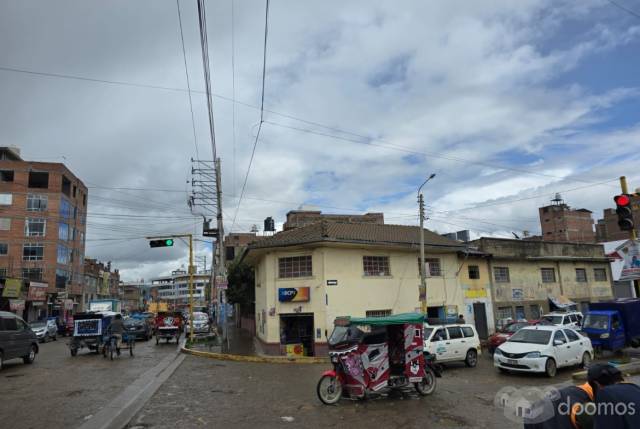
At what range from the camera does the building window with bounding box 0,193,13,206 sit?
2013 inches

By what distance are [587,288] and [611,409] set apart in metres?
37.8

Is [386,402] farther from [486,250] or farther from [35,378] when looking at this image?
[486,250]

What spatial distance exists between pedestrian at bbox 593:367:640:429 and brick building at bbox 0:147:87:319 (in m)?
54.8

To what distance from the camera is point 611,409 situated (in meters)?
3.24

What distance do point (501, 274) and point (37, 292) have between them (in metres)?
44.0

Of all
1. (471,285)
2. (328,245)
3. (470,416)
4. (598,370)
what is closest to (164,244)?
(328,245)

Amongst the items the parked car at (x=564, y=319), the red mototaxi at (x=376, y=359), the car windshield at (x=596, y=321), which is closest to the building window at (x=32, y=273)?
the red mototaxi at (x=376, y=359)

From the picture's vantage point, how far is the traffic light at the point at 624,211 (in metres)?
9.86

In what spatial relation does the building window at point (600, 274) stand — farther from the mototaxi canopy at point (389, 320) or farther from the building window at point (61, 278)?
the building window at point (61, 278)

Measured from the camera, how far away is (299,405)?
10.5 m

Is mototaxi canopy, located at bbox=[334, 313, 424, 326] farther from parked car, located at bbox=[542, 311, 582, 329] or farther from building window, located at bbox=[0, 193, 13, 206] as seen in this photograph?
building window, located at bbox=[0, 193, 13, 206]

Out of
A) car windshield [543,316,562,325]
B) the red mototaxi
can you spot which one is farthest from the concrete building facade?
the red mototaxi

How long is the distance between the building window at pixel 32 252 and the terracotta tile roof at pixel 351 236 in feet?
127

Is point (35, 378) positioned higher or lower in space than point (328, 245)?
lower
